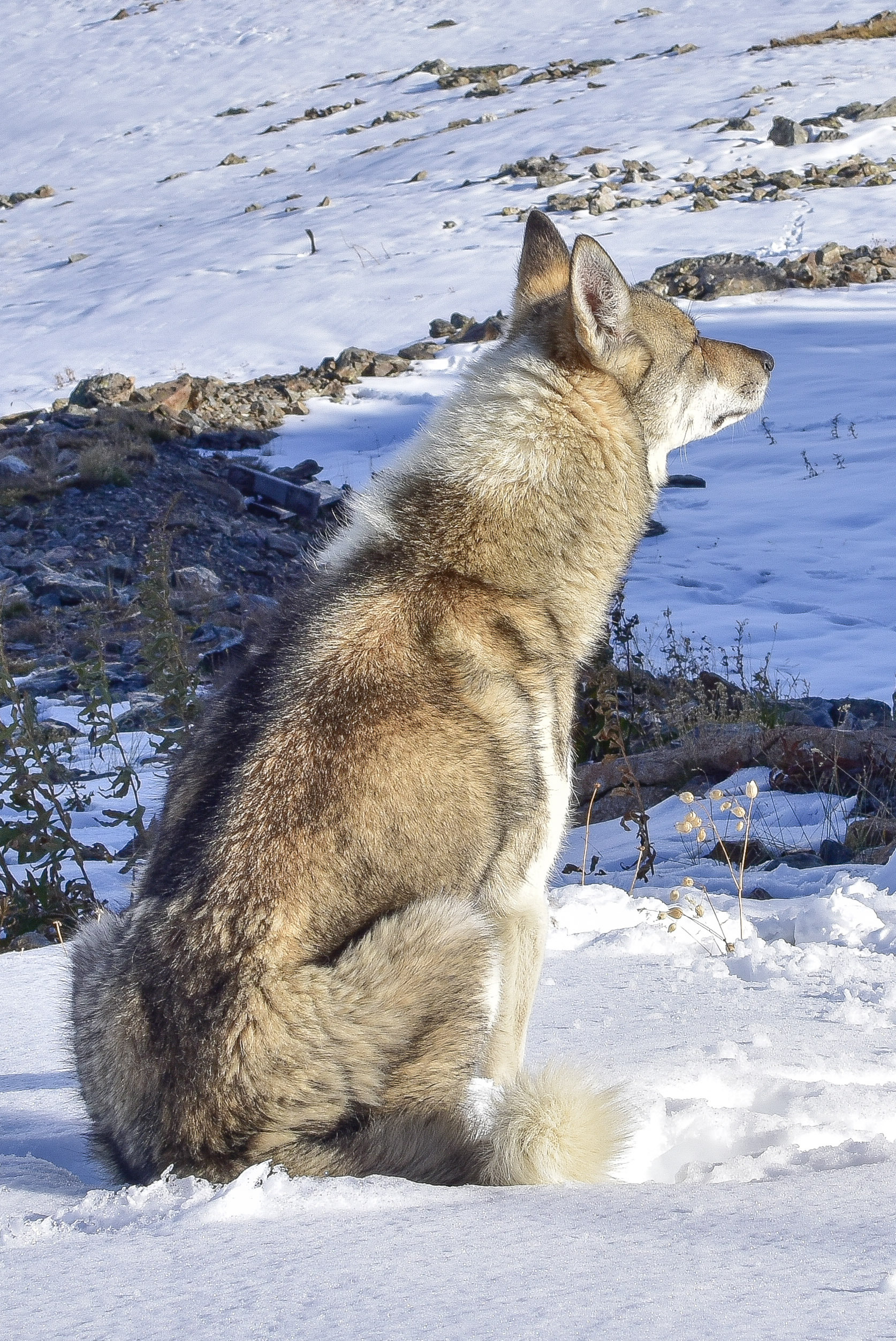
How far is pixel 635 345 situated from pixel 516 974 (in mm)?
1756

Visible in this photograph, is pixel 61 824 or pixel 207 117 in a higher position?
pixel 207 117

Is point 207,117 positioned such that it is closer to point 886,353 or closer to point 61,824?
point 886,353

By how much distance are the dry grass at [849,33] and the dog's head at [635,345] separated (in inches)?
1182

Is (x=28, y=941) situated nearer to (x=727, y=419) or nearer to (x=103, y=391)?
(x=727, y=419)

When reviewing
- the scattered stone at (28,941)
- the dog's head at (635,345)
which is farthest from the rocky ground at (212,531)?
the scattered stone at (28,941)

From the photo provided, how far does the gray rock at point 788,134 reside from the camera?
75.4ft

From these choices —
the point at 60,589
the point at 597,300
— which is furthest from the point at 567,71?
the point at 597,300

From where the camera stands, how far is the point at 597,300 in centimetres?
332

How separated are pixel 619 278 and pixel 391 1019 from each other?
2.01 m

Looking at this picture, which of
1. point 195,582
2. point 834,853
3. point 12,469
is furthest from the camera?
point 12,469

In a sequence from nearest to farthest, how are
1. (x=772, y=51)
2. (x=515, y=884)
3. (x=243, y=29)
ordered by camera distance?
(x=515, y=884) < (x=772, y=51) < (x=243, y=29)

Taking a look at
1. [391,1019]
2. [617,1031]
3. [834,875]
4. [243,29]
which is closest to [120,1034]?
[391,1019]

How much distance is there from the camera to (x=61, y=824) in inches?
261

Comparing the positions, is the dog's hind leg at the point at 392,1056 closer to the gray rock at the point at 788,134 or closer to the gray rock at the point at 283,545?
the gray rock at the point at 283,545
